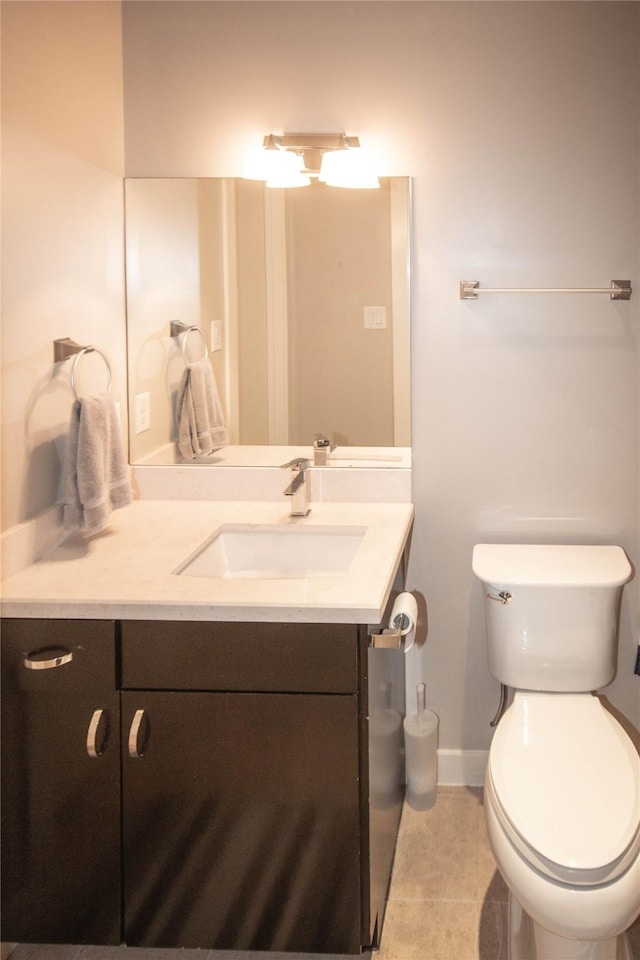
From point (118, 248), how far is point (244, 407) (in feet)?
1.83

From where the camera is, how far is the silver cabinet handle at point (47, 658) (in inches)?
72.7

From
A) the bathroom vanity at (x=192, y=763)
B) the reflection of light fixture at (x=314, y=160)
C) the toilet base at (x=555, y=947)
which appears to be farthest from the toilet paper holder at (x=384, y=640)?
the reflection of light fixture at (x=314, y=160)

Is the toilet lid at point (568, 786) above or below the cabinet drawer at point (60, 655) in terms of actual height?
below

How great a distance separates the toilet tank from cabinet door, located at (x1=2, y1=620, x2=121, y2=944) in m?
1.00

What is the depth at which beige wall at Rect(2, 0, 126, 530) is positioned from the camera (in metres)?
2.00

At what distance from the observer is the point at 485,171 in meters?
2.56

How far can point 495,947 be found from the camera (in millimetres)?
2082

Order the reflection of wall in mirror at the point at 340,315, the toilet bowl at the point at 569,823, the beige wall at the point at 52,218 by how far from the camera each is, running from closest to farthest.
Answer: the toilet bowl at the point at 569,823 < the beige wall at the point at 52,218 < the reflection of wall in mirror at the point at 340,315

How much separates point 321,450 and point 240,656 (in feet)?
3.18

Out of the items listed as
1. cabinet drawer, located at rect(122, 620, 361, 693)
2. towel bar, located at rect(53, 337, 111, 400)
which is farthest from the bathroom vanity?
towel bar, located at rect(53, 337, 111, 400)

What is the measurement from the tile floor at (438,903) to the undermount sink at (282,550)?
78 centimetres

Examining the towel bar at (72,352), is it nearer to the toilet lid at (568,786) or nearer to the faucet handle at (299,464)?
the faucet handle at (299,464)

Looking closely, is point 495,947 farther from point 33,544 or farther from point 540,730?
point 33,544

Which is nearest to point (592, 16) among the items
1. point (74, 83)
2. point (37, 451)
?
point (74, 83)
